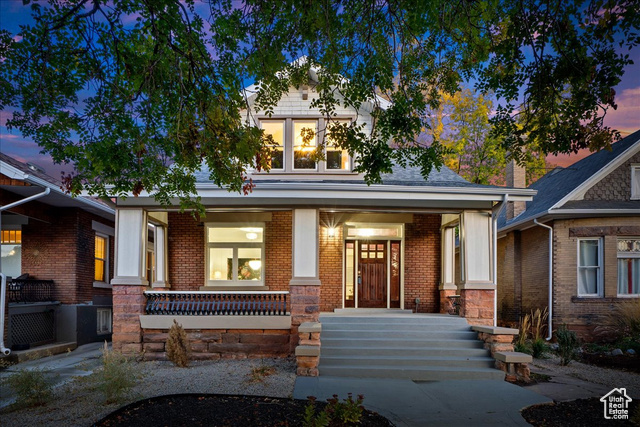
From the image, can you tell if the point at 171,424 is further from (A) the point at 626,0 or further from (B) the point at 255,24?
(A) the point at 626,0

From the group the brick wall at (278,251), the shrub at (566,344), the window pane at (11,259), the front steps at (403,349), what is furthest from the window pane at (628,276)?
the window pane at (11,259)

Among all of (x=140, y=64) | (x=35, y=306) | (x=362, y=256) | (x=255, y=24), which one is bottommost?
(x=35, y=306)

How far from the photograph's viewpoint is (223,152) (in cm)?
668

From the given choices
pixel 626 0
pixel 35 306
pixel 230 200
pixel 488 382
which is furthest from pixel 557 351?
pixel 35 306

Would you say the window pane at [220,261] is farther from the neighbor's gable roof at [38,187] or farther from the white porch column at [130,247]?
the neighbor's gable roof at [38,187]

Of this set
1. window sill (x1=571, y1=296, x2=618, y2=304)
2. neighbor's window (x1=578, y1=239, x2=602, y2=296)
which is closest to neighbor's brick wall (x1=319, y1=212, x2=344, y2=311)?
window sill (x1=571, y1=296, x2=618, y2=304)

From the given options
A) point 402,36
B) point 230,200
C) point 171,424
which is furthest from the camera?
point 230,200

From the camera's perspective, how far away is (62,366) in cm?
1081

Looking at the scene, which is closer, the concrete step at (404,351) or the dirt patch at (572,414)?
the dirt patch at (572,414)

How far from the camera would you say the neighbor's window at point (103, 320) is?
1585cm

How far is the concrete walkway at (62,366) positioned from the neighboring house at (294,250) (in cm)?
98

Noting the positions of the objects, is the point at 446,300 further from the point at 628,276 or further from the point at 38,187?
the point at 38,187

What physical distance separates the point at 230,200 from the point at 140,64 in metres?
5.68

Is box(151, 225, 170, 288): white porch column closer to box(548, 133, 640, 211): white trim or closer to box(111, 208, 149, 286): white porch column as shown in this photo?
box(111, 208, 149, 286): white porch column
